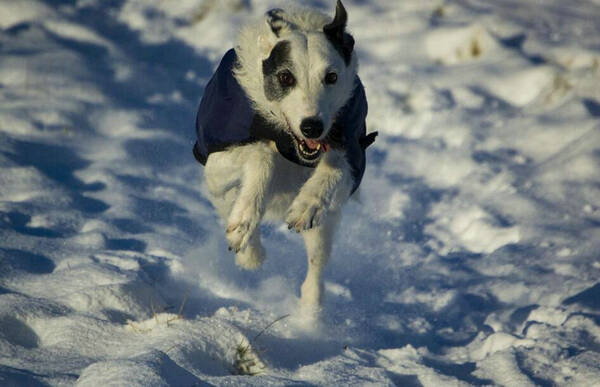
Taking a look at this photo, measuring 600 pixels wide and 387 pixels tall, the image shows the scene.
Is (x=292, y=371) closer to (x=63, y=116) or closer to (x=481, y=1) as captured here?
(x=63, y=116)

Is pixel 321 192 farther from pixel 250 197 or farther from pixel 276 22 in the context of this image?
pixel 276 22

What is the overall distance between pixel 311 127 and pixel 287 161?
26.5 inches

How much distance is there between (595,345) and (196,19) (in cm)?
660

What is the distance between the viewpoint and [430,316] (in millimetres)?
4180

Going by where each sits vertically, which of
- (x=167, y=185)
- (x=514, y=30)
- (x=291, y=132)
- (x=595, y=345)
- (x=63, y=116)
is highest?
(x=514, y=30)

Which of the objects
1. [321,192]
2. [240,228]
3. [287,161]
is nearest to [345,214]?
[287,161]

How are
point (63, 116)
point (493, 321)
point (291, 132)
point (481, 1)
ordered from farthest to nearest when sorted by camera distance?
point (481, 1) < point (63, 116) < point (493, 321) < point (291, 132)

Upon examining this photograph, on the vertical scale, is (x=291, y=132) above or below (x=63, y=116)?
below

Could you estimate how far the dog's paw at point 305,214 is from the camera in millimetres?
3234

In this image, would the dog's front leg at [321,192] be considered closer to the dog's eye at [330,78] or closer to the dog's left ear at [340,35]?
the dog's eye at [330,78]

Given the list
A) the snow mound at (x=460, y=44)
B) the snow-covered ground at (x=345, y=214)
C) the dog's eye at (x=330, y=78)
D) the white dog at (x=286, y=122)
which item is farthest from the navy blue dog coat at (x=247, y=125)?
the snow mound at (x=460, y=44)

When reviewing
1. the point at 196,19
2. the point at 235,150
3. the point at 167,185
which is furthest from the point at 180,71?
the point at 235,150

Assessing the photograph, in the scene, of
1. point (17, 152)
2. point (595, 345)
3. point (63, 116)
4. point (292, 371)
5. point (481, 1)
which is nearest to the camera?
point (292, 371)

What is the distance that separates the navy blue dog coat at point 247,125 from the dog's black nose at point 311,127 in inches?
11.9
